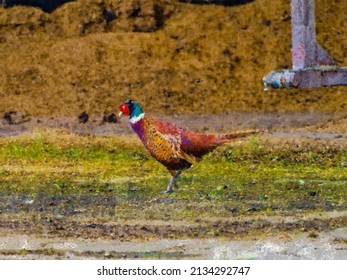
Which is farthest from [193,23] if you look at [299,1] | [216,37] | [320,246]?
[299,1]

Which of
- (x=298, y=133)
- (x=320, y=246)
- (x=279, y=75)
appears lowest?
(x=298, y=133)

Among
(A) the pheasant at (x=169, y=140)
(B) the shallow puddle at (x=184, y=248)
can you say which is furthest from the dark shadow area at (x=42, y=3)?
(B) the shallow puddle at (x=184, y=248)

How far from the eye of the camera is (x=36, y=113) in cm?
1548

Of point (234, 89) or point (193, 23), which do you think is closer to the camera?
point (234, 89)

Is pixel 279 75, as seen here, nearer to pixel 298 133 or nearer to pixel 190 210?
pixel 190 210

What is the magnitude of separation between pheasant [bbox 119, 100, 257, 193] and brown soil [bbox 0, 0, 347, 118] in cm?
596

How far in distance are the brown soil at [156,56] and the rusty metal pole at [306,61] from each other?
891 centimetres

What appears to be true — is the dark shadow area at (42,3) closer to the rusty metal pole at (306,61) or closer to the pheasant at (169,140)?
the pheasant at (169,140)

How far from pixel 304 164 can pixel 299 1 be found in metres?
5.81

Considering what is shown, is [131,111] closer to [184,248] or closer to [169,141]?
[169,141]

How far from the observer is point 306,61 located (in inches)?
252

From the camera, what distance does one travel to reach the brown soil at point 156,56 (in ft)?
51.6

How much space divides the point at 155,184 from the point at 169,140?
1433 millimetres

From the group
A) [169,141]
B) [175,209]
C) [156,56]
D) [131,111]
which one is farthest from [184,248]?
[156,56]
